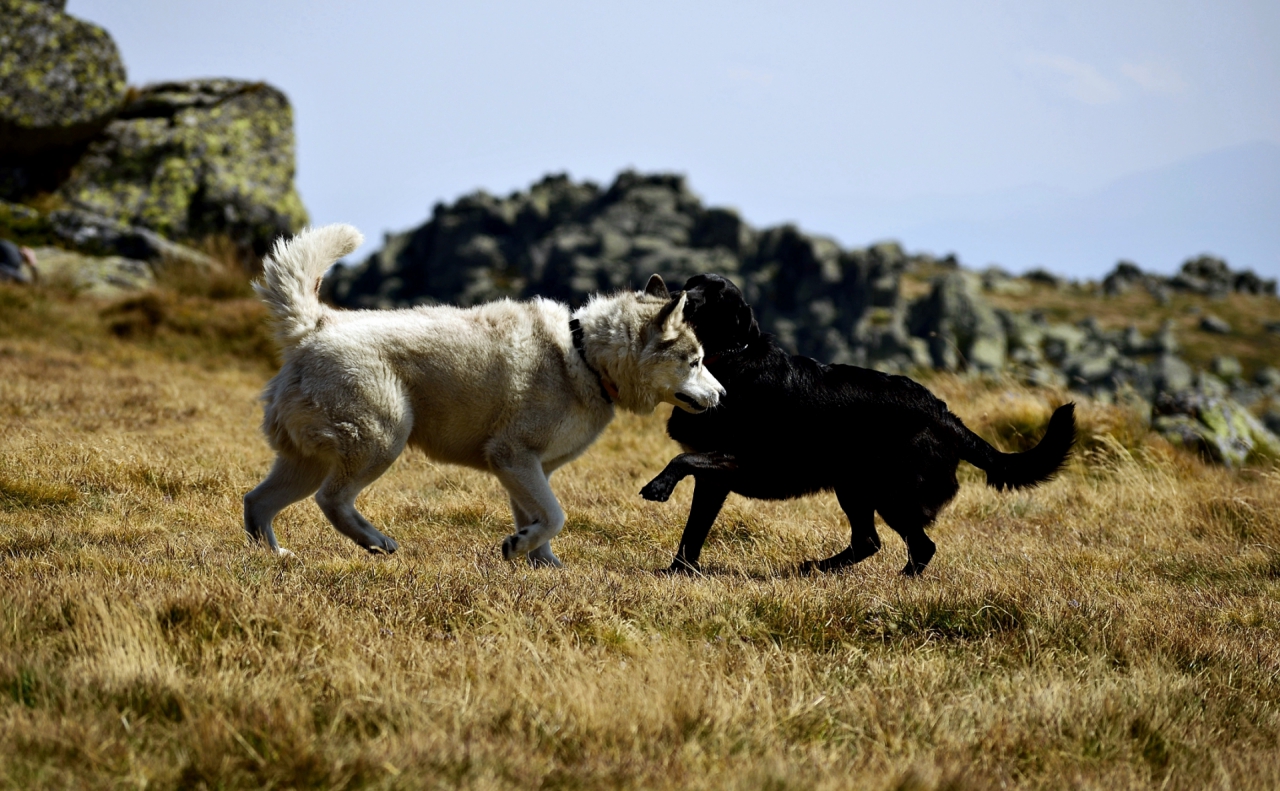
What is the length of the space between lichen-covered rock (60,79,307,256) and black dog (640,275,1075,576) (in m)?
14.7

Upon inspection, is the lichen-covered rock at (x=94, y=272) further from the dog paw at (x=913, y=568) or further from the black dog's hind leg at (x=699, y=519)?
the dog paw at (x=913, y=568)

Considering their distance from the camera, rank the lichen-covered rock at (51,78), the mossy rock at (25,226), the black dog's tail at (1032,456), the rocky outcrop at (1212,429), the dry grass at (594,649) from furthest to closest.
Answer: the lichen-covered rock at (51,78)
the mossy rock at (25,226)
the rocky outcrop at (1212,429)
the black dog's tail at (1032,456)
the dry grass at (594,649)

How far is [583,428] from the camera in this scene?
612cm

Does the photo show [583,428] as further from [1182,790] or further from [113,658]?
[1182,790]

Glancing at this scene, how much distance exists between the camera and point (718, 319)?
21.2 feet

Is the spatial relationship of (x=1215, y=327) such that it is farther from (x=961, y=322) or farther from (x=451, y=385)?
(x=451, y=385)

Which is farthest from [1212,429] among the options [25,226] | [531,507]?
[25,226]

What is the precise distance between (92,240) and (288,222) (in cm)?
348

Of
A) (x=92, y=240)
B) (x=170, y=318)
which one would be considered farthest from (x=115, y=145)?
(x=170, y=318)

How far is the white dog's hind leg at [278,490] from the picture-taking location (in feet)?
18.9

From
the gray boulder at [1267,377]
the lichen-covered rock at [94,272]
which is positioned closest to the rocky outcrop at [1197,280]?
the gray boulder at [1267,377]

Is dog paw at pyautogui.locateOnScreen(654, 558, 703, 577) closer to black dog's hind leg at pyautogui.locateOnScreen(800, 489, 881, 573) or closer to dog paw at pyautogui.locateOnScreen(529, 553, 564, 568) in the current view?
dog paw at pyautogui.locateOnScreen(529, 553, 564, 568)

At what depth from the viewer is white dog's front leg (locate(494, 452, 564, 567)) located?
561 cm

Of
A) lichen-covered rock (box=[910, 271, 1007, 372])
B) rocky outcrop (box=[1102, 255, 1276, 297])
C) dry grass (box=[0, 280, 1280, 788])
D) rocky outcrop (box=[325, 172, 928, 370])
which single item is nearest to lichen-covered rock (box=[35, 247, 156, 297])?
dry grass (box=[0, 280, 1280, 788])
